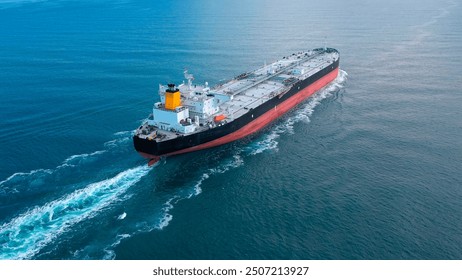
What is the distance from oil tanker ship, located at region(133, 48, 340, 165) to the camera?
55656mm

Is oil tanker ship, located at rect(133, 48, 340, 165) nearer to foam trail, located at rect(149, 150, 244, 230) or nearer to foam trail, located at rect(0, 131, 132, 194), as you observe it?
foam trail, located at rect(149, 150, 244, 230)

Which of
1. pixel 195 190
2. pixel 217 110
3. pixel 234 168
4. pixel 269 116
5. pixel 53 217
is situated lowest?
pixel 195 190

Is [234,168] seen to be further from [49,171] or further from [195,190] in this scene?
[49,171]

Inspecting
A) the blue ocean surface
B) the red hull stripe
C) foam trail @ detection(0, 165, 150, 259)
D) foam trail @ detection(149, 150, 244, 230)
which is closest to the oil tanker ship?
the red hull stripe

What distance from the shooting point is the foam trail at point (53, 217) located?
38.7 m

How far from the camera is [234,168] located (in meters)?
53.8

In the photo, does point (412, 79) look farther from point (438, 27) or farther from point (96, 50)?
point (96, 50)

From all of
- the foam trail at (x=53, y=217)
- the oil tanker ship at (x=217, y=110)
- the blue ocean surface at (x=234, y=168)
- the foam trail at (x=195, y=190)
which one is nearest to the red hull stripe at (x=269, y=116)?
the oil tanker ship at (x=217, y=110)

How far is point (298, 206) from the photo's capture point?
44188 millimetres

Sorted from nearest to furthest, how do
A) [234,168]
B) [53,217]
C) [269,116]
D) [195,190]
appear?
[53,217], [195,190], [234,168], [269,116]

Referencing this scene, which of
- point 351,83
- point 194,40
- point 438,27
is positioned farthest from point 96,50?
point 438,27

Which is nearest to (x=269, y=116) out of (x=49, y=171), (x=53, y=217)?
(x=49, y=171)

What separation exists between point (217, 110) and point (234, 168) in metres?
14.2

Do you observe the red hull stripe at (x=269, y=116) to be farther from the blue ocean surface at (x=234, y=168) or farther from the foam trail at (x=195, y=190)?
the foam trail at (x=195, y=190)
